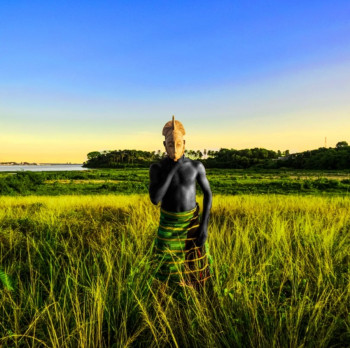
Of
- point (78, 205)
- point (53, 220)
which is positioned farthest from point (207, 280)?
point (78, 205)

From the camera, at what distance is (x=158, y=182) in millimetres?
2424

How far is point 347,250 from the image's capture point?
349 centimetres

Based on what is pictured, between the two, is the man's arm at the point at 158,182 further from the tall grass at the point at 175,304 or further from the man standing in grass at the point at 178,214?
the tall grass at the point at 175,304

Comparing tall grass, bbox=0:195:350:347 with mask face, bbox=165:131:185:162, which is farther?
mask face, bbox=165:131:185:162

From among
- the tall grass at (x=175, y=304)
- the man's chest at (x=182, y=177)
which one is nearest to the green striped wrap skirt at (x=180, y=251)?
the tall grass at (x=175, y=304)

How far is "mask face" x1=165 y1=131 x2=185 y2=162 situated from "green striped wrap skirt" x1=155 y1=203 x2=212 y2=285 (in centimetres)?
52

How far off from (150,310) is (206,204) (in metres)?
1.05

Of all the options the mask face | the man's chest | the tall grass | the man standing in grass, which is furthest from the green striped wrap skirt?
the mask face

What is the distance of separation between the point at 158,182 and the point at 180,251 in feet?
2.15

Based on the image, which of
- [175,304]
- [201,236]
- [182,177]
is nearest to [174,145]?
[182,177]

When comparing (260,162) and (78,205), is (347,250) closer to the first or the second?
(78,205)

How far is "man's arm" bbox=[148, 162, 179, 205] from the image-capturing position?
2365 millimetres

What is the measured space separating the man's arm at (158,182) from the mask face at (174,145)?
85mm

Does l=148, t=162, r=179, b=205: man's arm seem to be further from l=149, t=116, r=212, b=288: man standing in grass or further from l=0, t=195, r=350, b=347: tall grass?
l=0, t=195, r=350, b=347: tall grass
